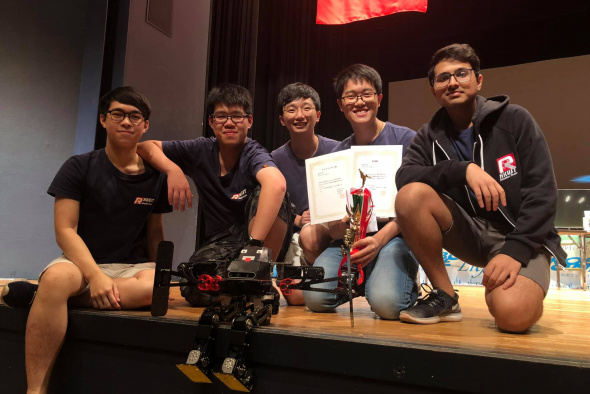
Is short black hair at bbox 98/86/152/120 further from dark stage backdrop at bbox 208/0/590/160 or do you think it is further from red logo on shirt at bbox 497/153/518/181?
dark stage backdrop at bbox 208/0/590/160

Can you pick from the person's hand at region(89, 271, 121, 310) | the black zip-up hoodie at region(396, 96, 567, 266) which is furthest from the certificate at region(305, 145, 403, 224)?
the person's hand at region(89, 271, 121, 310)

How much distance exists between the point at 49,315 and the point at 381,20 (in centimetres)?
547

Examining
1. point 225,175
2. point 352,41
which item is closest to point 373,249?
point 225,175

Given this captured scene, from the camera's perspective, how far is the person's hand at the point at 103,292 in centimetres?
156

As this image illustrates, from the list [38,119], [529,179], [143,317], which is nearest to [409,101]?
[38,119]

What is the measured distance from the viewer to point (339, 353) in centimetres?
114

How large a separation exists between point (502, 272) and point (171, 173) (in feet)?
4.17

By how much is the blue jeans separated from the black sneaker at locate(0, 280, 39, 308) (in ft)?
3.30

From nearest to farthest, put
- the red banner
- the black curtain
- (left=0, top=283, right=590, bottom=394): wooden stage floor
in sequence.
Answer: (left=0, top=283, right=590, bottom=394): wooden stage floor < the black curtain < the red banner

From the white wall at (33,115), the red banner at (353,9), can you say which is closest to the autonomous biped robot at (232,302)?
the white wall at (33,115)

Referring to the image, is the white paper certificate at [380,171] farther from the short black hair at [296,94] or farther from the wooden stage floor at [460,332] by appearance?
the short black hair at [296,94]

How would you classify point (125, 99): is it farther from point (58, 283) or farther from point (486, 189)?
point (486, 189)

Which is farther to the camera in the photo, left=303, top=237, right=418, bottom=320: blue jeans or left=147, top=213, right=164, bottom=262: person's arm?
left=147, top=213, right=164, bottom=262: person's arm

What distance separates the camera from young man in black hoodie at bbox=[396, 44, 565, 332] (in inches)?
55.1
